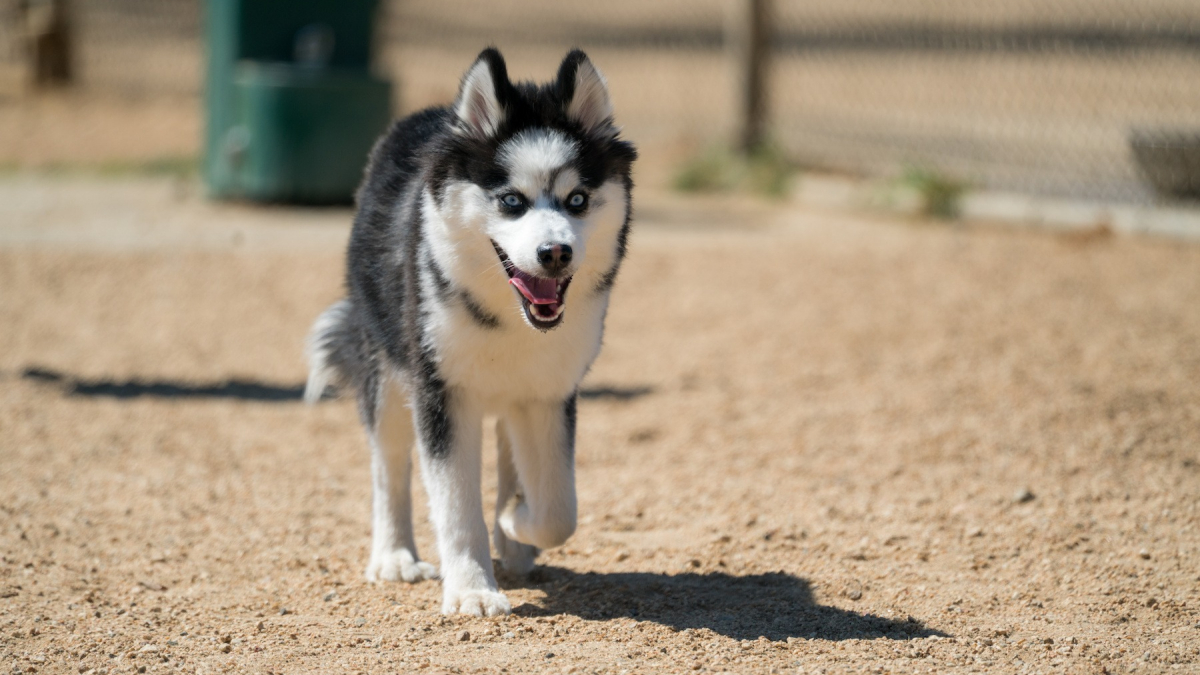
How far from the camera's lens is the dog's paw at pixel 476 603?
379 cm

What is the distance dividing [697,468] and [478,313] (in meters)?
1.97

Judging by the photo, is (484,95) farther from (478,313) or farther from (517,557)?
(517,557)

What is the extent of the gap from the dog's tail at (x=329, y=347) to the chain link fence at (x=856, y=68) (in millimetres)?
6004

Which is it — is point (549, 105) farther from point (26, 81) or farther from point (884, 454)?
point (26, 81)

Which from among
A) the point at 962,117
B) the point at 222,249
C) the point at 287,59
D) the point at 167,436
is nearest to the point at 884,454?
the point at 167,436

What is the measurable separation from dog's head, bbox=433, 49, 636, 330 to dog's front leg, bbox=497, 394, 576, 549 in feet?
1.47

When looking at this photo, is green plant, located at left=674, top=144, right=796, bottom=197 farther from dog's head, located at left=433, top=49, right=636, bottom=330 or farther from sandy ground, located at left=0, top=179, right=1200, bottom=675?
dog's head, located at left=433, top=49, right=636, bottom=330

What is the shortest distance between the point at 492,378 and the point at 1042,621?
177 cm

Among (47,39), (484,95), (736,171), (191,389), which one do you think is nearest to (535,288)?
(484,95)

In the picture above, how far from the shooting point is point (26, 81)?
15.6m

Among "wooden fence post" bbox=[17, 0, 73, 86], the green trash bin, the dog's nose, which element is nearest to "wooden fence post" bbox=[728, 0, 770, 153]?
the green trash bin

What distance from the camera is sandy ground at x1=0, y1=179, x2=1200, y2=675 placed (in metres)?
3.64

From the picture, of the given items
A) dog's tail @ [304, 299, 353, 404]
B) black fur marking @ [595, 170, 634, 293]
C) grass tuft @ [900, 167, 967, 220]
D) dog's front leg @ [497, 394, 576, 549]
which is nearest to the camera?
black fur marking @ [595, 170, 634, 293]

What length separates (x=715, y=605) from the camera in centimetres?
395
